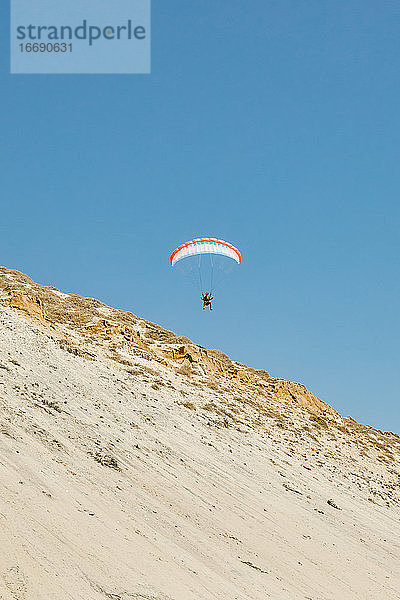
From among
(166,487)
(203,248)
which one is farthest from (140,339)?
(166,487)

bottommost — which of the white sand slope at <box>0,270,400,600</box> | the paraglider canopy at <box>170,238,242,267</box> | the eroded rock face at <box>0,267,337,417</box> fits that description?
the white sand slope at <box>0,270,400,600</box>

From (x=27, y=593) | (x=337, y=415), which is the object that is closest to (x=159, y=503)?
(x=27, y=593)

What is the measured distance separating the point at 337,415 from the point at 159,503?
2189cm

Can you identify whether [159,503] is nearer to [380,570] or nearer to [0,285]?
[380,570]

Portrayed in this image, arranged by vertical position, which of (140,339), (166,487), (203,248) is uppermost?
(203,248)

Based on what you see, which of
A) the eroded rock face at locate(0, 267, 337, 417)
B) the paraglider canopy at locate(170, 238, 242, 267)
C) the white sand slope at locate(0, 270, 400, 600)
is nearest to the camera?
the white sand slope at locate(0, 270, 400, 600)

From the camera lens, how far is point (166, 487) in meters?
14.9

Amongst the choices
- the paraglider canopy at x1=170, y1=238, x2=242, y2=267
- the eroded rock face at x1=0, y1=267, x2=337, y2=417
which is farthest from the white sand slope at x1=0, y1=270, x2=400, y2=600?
the paraglider canopy at x1=170, y1=238, x2=242, y2=267

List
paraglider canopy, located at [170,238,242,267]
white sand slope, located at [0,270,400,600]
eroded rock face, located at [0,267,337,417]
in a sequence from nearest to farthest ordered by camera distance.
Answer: white sand slope, located at [0,270,400,600] < eroded rock face, located at [0,267,337,417] < paraglider canopy, located at [170,238,242,267]

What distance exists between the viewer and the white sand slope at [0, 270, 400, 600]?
935cm

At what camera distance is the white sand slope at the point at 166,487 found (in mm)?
9352

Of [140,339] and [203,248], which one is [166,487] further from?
[203,248]

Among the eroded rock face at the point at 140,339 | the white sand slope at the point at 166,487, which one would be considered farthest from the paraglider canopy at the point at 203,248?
the white sand slope at the point at 166,487

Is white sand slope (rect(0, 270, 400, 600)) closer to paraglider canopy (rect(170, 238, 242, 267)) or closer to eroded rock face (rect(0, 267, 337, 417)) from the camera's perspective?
eroded rock face (rect(0, 267, 337, 417))
